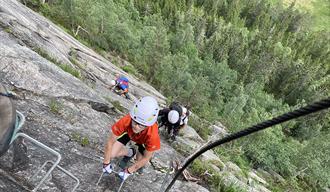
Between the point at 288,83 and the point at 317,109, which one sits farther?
the point at 288,83

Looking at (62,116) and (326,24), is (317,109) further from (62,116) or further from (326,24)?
(326,24)

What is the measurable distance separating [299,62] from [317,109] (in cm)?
11790

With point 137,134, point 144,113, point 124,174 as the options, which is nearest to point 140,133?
point 137,134

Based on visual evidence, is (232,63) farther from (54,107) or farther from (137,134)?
(137,134)

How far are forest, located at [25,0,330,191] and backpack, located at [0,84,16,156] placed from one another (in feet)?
55.9

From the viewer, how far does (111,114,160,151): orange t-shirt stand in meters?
8.12

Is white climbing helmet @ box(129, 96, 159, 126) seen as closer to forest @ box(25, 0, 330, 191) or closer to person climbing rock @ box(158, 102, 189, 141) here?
person climbing rock @ box(158, 102, 189, 141)

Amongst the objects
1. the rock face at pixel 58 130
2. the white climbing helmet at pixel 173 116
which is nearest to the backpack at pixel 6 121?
the rock face at pixel 58 130

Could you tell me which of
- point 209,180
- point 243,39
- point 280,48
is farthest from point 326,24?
point 209,180

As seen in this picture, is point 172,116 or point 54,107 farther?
point 172,116

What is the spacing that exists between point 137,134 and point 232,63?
102 metres

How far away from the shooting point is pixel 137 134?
8.34 metres

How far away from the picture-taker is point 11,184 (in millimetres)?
7266

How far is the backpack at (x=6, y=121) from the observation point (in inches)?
190
